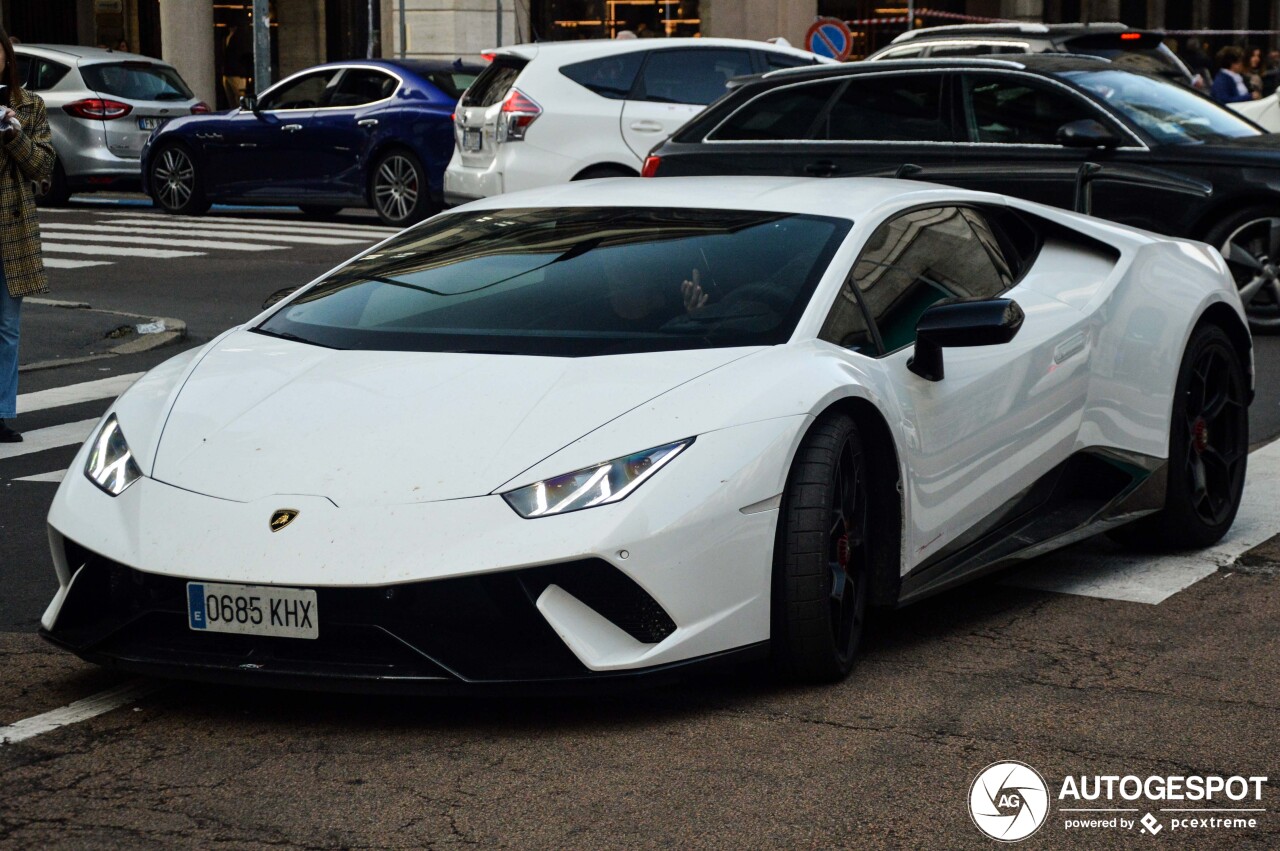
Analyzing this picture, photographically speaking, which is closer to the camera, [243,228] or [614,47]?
[614,47]

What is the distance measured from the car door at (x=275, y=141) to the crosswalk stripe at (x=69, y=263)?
3.96m

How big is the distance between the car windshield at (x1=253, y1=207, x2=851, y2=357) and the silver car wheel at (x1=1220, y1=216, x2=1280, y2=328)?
22.3ft

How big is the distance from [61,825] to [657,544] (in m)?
1.31

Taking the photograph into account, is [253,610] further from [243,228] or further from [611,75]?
[243,228]

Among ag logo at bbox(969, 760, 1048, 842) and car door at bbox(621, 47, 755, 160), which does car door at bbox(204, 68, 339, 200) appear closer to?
car door at bbox(621, 47, 755, 160)

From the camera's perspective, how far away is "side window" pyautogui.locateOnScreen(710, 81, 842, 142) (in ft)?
40.2

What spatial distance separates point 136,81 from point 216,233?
14.3 feet

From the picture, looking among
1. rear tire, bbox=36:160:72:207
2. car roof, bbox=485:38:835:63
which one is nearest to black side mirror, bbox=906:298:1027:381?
car roof, bbox=485:38:835:63

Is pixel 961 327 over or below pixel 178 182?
over

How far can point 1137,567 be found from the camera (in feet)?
20.8

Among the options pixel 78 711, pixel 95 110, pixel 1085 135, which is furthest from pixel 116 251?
pixel 78 711

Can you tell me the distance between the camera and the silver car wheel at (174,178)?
21047 mm

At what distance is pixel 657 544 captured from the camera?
14.0 ft

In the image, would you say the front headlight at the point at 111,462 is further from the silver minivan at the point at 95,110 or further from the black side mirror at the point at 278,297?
the silver minivan at the point at 95,110
